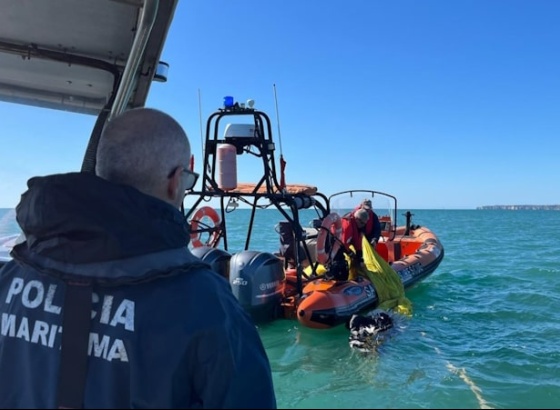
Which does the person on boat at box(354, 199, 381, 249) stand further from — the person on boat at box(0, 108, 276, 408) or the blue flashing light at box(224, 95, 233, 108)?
the person on boat at box(0, 108, 276, 408)

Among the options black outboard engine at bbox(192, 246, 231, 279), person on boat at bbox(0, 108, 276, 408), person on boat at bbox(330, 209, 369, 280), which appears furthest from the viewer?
person on boat at bbox(330, 209, 369, 280)

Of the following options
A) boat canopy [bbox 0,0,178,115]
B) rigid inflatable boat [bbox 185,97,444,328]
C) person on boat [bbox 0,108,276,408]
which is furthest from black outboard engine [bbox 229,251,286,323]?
person on boat [bbox 0,108,276,408]

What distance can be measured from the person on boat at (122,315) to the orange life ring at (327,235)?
5.24 metres

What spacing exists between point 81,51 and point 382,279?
5.14 metres

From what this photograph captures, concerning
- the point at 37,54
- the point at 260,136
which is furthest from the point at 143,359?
the point at 260,136

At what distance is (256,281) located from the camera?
18.2 ft

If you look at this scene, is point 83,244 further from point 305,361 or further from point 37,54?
point 305,361

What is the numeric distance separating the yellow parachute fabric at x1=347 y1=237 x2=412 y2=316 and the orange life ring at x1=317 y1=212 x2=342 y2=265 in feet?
1.65

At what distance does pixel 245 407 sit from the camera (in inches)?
37.3

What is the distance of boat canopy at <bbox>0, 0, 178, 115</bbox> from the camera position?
2162 mm

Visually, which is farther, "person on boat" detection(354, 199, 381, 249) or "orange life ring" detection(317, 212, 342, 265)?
"person on boat" detection(354, 199, 381, 249)

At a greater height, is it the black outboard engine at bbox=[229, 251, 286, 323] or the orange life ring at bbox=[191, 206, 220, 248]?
the orange life ring at bbox=[191, 206, 220, 248]

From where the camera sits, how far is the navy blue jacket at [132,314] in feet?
3.12

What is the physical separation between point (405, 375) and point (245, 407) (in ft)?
12.7
